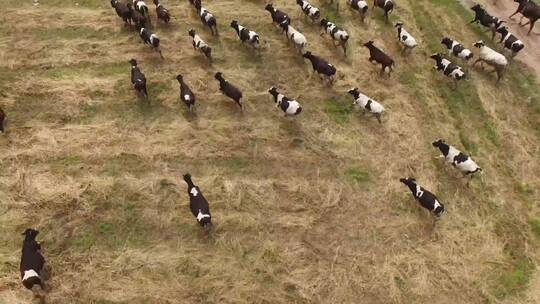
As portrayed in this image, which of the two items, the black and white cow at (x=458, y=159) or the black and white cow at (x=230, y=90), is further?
the black and white cow at (x=230, y=90)

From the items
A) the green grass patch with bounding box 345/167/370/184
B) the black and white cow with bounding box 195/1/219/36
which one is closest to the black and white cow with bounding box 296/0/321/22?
the black and white cow with bounding box 195/1/219/36

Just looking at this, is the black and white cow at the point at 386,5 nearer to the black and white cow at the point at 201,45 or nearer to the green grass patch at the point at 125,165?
the black and white cow at the point at 201,45

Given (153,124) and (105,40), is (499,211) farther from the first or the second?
(105,40)

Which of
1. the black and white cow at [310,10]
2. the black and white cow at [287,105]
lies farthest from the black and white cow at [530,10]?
the black and white cow at [287,105]

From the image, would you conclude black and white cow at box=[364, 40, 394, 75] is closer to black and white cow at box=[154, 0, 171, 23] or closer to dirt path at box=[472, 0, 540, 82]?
dirt path at box=[472, 0, 540, 82]

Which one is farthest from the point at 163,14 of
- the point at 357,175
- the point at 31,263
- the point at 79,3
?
the point at 31,263
